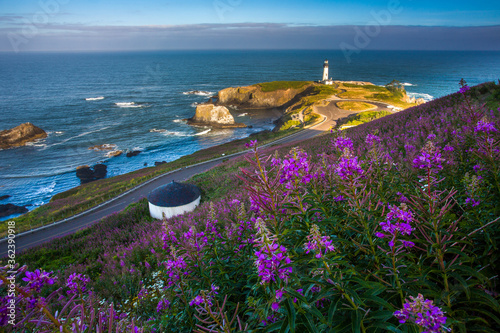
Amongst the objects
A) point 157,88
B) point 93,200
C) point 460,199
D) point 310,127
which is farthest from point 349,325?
point 157,88

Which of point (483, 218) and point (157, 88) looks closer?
point (483, 218)

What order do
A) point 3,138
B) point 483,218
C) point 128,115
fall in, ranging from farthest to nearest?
point 128,115
point 3,138
point 483,218

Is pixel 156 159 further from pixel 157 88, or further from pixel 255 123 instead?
pixel 157 88

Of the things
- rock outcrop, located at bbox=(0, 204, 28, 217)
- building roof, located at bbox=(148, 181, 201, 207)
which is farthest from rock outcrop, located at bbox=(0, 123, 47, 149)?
building roof, located at bbox=(148, 181, 201, 207)

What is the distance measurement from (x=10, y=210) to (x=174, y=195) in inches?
1295

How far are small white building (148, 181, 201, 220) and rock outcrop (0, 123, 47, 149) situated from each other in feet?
205

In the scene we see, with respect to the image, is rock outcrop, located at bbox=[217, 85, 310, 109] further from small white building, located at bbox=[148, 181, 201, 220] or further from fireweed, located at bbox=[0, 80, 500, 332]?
fireweed, located at bbox=[0, 80, 500, 332]

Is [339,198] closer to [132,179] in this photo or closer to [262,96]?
[132,179]

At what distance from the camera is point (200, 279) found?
339cm

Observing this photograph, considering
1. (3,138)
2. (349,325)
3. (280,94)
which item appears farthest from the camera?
(280,94)

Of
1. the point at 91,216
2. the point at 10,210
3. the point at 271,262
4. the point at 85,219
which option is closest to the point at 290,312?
the point at 271,262

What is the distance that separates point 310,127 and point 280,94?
50.2 meters

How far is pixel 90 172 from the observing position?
4509 centimetres

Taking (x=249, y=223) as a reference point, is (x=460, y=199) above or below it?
above
